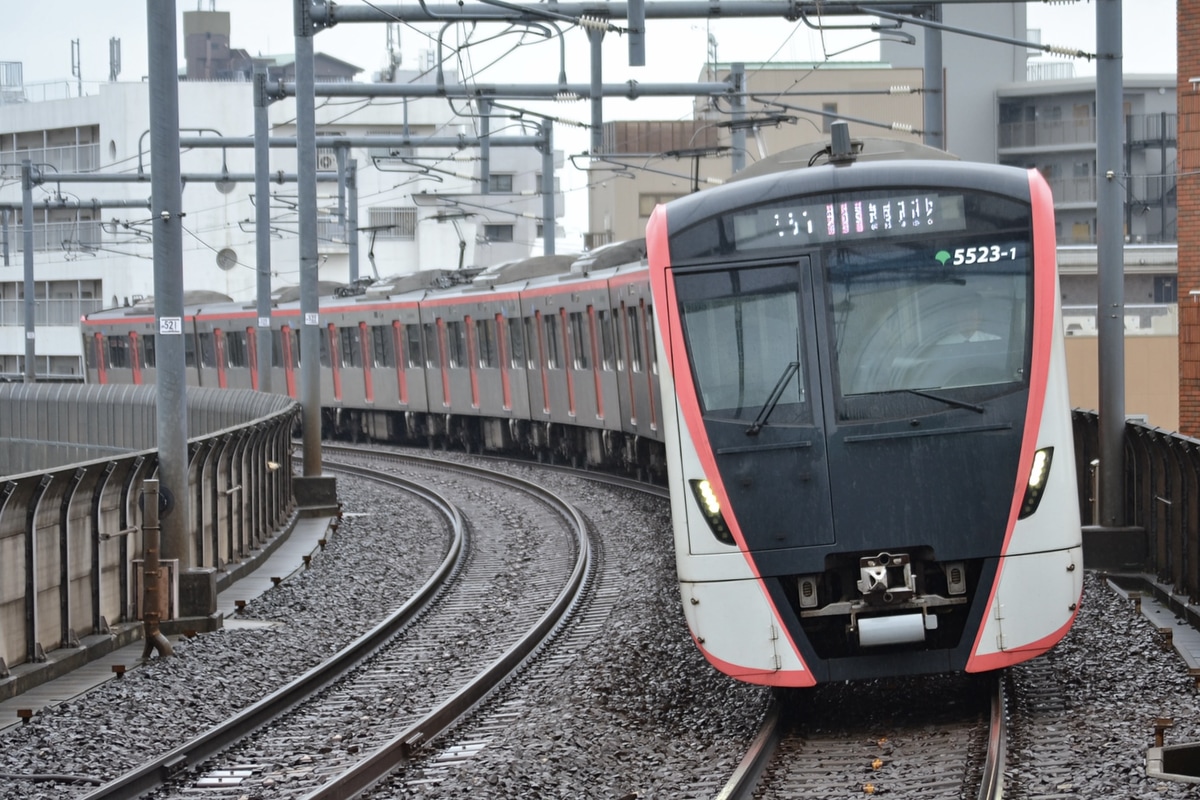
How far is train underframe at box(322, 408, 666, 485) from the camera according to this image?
23.0 metres

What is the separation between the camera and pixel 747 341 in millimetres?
8508

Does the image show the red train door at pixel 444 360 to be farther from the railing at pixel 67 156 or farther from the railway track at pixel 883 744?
the railing at pixel 67 156

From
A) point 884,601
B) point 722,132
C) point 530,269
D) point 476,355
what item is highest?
point 722,132

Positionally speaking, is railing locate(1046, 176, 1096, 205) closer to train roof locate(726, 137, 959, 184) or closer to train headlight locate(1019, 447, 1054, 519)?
train roof locate(726, 137, 959, 184)

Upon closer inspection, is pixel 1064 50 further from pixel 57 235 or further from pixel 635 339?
pixel 57 235

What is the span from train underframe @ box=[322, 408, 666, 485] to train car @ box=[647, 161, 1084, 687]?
474 inches

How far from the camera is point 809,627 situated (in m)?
8.29

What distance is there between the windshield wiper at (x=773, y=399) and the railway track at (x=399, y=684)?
224cm

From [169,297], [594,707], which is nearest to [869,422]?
[594,707]

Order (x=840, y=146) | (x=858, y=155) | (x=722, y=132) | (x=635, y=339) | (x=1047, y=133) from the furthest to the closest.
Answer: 1. (x=722, y=132)
2. (x=1047, y=133)
3. (x=635, y=339)
4. (x=858, y=155)
5. (x=840, y=146)

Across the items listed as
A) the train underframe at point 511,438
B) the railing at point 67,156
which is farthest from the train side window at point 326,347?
the railing at point 67,156

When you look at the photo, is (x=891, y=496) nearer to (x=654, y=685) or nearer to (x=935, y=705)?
(x=935, y=705)

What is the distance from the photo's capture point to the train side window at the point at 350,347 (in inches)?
1350

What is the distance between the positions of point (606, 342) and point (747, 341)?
13452mm
